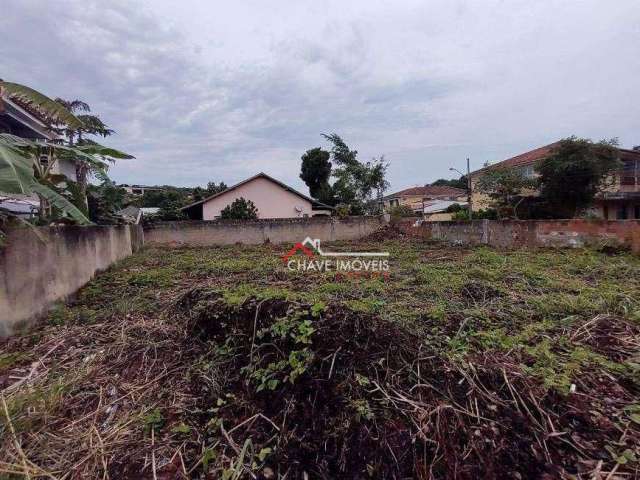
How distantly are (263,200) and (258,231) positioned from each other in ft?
23.7

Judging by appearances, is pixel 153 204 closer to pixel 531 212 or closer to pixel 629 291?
pixel 531 212

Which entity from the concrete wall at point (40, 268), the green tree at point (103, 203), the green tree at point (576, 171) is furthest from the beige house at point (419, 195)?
the concrete wall at point (40, 268)

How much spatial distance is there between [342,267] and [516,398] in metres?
4.43

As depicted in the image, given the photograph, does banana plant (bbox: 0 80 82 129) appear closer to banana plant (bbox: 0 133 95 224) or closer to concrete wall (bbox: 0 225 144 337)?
banana plant (bbox: 0 133 95 224)

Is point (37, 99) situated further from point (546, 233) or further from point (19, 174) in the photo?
point (546, 233)

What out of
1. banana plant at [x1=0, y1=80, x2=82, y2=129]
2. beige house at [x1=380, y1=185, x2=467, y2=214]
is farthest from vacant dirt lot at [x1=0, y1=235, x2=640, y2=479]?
beige house at [x1=380, y1=185, x2=467, y2=214]

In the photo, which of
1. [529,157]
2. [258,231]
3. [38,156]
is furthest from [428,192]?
[38,156]

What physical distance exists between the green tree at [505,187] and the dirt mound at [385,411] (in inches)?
632

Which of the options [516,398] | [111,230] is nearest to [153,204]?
[111,230]

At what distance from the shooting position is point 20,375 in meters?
2.45

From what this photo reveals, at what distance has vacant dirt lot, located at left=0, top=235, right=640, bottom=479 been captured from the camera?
5.17 ft

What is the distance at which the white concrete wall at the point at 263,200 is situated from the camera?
1942cm

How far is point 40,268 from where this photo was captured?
11.9 ft

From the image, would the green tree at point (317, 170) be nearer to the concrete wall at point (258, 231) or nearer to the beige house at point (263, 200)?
the beige house at point (263, 200)
